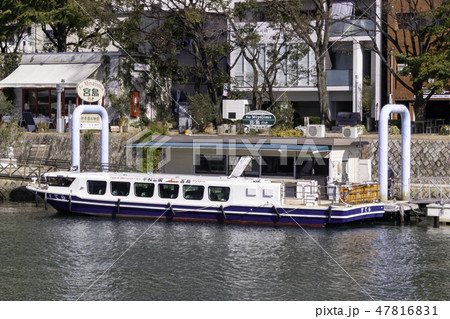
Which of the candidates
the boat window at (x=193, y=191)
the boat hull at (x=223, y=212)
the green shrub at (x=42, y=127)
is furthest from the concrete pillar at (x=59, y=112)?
the boat window at (x=193, y=191)

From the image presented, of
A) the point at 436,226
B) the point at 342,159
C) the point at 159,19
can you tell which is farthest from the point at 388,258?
the point at 159,19

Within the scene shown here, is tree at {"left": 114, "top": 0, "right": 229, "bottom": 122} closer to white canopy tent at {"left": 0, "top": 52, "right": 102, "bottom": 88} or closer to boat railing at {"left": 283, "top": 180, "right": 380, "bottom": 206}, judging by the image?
white canopy tent at {"left": 0, "top": 52, "right": 102, "bottom": 88}

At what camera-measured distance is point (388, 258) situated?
3209 centimetres

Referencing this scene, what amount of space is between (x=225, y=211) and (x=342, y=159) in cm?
754

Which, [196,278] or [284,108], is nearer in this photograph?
[196,278]

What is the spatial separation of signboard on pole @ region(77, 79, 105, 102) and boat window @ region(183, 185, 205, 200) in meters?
15.6

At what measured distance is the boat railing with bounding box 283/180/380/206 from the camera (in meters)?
39.3

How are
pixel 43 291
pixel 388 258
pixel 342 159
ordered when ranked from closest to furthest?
1. pixel 43 291
2. pixel 388 258
3. pixel 342 159

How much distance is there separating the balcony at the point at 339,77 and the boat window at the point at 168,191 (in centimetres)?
2683

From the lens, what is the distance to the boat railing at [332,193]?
39344mm

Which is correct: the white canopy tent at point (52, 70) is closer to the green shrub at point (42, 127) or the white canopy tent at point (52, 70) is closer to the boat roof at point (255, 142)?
the green shrub at point (42, 127)

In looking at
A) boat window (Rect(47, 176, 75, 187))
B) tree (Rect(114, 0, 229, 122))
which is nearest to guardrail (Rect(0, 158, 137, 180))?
boat window (Rect(47, 176, 75, 187))

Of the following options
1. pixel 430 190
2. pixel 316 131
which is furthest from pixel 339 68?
pixel 430 190

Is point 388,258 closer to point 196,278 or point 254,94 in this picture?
point 196,278
